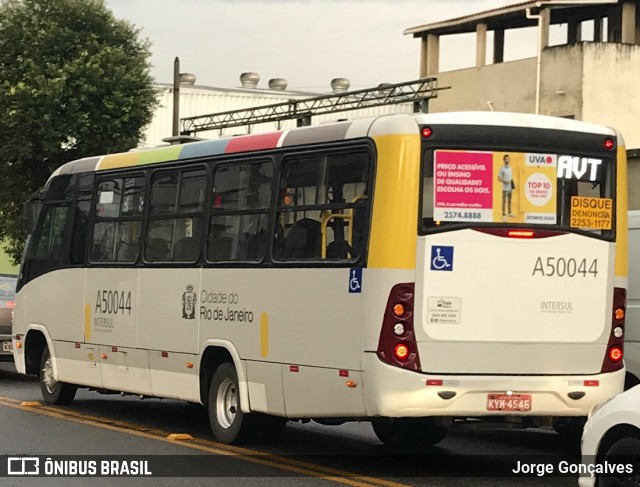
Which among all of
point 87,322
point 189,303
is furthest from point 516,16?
point 189,303

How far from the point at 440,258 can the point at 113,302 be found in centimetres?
537

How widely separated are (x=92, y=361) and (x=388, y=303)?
5729 mm

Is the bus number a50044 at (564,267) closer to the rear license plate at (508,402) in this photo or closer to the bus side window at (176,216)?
the rear license plate at (508,402)

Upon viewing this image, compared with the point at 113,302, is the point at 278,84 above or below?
above

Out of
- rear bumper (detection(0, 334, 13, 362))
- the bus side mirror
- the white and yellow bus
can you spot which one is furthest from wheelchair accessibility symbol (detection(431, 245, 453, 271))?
Answer: rear bumper (detection(0, 334, 13, 362))

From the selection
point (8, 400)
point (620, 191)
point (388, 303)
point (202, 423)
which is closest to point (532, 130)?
point (620, 191)

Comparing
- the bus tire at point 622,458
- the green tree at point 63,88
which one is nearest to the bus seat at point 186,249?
the bus tire at point 622,458

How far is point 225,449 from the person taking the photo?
13.2 meters

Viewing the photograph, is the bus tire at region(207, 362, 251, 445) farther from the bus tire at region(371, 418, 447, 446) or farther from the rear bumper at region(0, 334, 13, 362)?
the rear bumper at region(0, 334, 13, 362)

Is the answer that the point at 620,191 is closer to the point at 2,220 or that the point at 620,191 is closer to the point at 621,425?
the point at 621,425

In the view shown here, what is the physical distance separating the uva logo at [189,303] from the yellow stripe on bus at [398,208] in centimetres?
312

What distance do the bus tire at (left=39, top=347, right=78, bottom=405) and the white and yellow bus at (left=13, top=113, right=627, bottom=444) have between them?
3.76 metres

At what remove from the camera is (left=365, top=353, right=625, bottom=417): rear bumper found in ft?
37.1

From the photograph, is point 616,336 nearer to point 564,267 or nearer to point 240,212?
point 564,267
